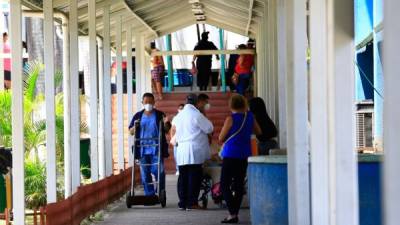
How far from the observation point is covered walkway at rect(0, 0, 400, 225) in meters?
5.16

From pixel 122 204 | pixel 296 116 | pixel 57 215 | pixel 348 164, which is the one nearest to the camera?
pixel 348 164

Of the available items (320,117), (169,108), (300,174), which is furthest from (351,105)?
(169,108)

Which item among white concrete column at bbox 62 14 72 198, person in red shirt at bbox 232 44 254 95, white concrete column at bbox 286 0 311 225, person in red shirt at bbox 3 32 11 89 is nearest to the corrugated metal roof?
person in red shirt at bbox 232 44 254 95

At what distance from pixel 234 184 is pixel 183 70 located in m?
13.6

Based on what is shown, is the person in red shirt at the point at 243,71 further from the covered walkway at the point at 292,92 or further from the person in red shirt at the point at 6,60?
the person in red shirt at the point at 6,60

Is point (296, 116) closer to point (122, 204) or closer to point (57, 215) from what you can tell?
point (57, 215)

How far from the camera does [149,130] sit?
42.3 ft

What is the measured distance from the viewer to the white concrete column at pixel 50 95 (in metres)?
10.2

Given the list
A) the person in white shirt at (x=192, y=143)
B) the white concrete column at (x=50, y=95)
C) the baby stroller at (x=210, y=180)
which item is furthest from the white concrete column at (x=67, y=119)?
the baby stroller at (x=210, y=180)

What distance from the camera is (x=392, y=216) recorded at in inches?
92.5

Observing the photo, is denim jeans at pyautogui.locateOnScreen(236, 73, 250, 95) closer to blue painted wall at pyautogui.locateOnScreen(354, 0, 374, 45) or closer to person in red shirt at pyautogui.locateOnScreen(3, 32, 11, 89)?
person in red shirt at pyautogui.locateOnScreen(3, 32, 11, 89)

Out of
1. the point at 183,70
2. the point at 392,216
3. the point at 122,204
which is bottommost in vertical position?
the point at 122,204

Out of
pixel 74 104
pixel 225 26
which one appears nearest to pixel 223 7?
pixel 225 26

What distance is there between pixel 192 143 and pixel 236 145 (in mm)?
1676
